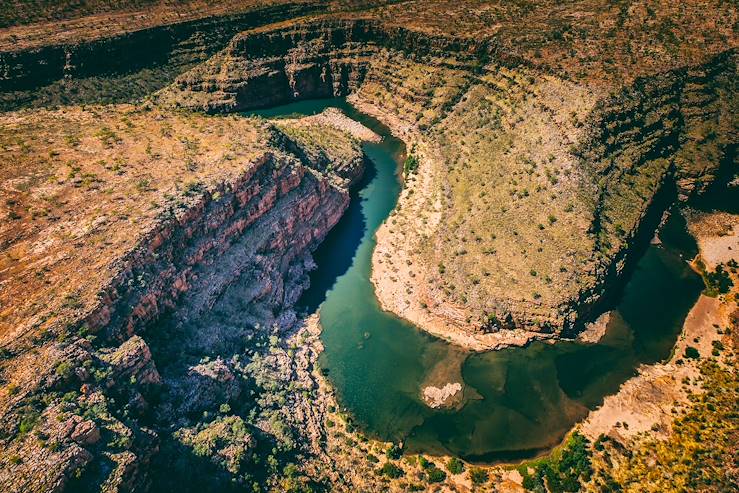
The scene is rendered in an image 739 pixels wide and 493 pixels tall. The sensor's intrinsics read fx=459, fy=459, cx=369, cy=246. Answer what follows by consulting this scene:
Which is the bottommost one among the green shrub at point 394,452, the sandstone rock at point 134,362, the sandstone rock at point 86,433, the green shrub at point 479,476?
the green shrub at point 394,452

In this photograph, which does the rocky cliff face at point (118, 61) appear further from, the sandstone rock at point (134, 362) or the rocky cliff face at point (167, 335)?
the sandstone rock at point (134, 362)

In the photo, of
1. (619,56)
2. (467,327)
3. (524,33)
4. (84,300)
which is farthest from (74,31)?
(619,56)

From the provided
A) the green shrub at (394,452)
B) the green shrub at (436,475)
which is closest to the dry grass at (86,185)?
the green shrub at (394,452)

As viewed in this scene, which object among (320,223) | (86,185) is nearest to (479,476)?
(320,223)

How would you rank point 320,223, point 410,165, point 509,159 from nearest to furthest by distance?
point 320,223 < point 509,159 < point 410,165

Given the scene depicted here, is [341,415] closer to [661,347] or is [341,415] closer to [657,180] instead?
[661,347]

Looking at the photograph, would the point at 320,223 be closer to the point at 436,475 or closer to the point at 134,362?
the point at 134,362

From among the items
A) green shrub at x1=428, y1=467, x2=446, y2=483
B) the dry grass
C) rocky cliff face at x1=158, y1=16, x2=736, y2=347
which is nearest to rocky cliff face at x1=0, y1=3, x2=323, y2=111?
rocky cliff face at x1=158, y1=16, x2=736, y2=347
